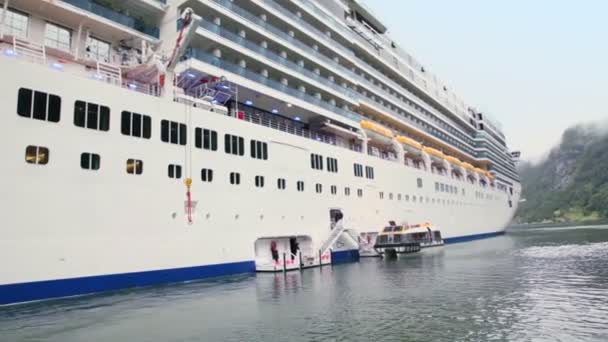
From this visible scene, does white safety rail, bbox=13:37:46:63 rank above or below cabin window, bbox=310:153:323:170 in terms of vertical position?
above

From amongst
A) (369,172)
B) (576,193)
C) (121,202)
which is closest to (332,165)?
(369,172)

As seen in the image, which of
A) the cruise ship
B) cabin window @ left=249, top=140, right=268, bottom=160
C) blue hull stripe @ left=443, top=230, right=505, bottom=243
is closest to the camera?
the cruise ship

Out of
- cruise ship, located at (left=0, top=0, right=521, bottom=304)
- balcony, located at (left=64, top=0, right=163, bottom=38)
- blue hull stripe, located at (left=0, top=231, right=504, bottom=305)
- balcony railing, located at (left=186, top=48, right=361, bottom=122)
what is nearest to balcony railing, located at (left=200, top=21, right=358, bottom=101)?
cruise ship, located at (left=0, top=0, right=521, bottom=304)

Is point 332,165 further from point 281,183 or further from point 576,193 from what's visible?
point 576,193

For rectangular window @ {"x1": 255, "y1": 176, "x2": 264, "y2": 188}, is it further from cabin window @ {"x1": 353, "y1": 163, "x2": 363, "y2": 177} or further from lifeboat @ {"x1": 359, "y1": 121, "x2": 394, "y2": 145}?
lifeboat @ {"x1": 359, "y1": 121, "x2": 394, "y2": 145}

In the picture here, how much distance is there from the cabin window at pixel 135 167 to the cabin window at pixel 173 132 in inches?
70.9

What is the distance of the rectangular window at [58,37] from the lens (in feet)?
64.7

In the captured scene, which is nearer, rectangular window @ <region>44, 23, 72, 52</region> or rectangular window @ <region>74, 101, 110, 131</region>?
rectangular window @ <region>74, 101, 110, 131</region>

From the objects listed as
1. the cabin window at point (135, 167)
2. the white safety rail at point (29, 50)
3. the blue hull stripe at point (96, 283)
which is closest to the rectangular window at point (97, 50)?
the white safety rail at point (29, 50)

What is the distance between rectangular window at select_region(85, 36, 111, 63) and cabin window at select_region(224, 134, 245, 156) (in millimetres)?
7930

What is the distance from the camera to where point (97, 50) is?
71.7 feet

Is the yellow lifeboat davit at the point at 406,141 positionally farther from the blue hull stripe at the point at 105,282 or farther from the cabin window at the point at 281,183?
the blue hull stripe at the point at 105,282

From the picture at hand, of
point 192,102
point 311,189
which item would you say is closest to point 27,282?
point 192,102

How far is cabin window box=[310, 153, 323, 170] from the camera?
95.3 feet
